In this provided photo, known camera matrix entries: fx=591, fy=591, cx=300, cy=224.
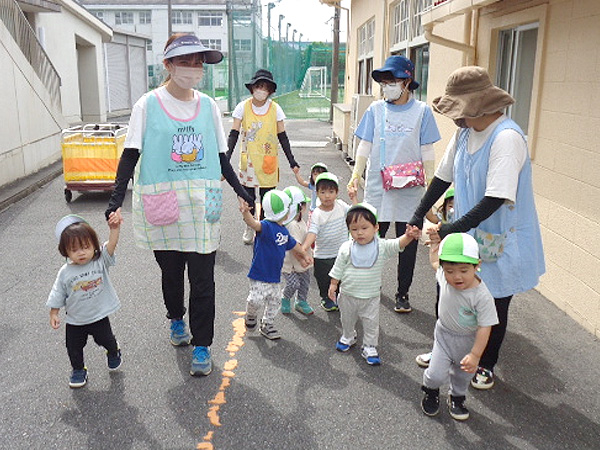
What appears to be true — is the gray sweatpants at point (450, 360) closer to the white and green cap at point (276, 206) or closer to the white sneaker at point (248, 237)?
the white and green cap at point (276, 206)

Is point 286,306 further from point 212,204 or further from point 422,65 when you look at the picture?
point 422,65

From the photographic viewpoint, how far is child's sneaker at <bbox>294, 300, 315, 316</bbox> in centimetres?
476

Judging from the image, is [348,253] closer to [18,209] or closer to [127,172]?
[127,172]

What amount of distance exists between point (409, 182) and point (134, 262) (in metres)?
3.15

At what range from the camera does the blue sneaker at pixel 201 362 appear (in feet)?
12.1

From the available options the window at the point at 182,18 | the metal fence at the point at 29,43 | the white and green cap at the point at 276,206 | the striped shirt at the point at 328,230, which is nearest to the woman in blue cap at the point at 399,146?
the striped shirt at the point at 328,230

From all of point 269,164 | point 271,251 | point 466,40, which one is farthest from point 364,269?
point 466,40

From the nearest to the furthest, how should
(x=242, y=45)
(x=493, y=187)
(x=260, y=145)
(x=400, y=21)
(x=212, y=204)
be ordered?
(x=493, y=187)
(x=212, y=204)
(x=260, y=145)
(x=400, y=21)
(x=242, y=45)

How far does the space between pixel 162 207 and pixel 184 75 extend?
0.79 meters

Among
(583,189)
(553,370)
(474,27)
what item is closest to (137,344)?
(553,370)

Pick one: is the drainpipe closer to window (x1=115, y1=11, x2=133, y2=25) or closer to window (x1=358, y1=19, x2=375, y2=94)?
window (x1=358, y1=19, x2=375, y2=94)

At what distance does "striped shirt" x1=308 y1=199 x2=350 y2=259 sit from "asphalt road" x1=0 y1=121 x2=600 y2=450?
52 cm

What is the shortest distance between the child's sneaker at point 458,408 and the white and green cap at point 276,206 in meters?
1.66

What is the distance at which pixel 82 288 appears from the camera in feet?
11.5
